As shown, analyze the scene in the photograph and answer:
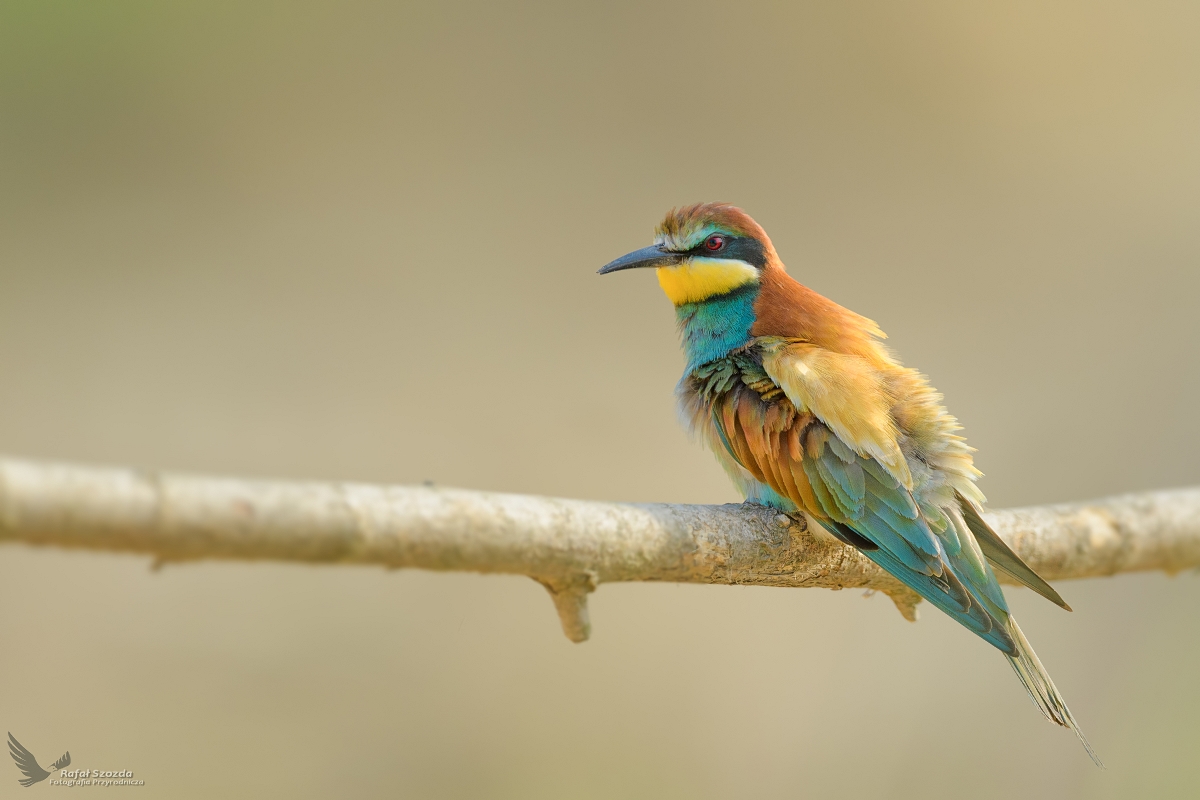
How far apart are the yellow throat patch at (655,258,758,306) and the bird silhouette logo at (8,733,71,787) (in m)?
1.60

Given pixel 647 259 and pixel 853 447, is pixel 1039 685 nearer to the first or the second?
pixel 853 447

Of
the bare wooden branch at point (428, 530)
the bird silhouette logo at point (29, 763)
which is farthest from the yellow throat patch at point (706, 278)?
the bird silhouette logo at point (29, 763)

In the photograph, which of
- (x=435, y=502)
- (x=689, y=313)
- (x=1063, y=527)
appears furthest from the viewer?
(x=689, y=313)

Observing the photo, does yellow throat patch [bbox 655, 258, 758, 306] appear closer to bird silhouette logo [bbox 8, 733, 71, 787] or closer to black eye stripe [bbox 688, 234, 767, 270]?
black eye stripe [bbox 688, 234, 767, 270]

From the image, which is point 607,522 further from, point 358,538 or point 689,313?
point 689,313

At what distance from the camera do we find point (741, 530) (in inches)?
44.9

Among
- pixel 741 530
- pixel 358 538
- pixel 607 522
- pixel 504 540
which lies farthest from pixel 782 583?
pixel 358 538

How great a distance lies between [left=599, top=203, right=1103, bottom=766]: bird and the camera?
1200 mm

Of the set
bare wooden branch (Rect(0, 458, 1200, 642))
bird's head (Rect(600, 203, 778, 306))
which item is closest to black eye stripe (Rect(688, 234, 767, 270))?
bird's head (Rect(600, 203, 778, 306))

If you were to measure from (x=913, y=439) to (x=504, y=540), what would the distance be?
0.72 m

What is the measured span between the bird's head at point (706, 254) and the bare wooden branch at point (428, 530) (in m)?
0.50

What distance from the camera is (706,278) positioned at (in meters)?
1.60

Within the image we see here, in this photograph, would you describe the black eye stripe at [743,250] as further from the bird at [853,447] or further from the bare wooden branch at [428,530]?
the bare wooden branch at [428,530]

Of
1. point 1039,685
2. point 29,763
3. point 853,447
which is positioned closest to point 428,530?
point 853,447
